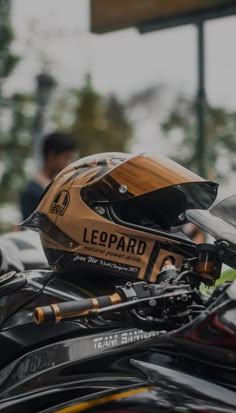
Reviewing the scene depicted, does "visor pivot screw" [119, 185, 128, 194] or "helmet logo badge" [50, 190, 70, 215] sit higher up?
"visor pivot screw" [119, 185, 128, 194]

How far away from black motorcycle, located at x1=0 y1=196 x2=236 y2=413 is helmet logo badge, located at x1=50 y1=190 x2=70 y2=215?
0.70 feet

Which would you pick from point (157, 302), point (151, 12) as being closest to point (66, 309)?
point (157, 302)

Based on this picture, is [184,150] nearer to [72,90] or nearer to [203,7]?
[72,90]

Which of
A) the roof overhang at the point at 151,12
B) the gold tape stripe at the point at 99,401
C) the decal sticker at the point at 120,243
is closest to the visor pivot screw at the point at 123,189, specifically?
the decal sticker at the point at 120,243

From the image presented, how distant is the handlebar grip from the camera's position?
224cm

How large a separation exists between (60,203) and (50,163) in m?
3.46

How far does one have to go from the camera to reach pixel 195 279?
8.46 ft

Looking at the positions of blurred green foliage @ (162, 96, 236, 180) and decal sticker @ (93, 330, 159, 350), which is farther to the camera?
blurred green foliage @ (162, 96, 236, 180)

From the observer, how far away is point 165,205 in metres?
3.00

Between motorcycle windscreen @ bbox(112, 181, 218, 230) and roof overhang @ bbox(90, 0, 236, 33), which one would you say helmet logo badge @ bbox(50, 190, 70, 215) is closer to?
motorcycle windscreen @ bbox(112, 181, 218, 230)

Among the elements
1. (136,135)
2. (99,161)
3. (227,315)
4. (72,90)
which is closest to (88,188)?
(99,161)

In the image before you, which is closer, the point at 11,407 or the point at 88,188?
the point at 11,407

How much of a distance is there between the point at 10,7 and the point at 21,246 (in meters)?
20.2

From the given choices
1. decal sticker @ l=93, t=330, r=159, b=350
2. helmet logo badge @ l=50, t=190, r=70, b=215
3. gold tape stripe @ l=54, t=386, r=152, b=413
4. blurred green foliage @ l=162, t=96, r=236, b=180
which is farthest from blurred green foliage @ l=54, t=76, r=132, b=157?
gold tape stripe @ l=54, t=386, r=152, b=413
